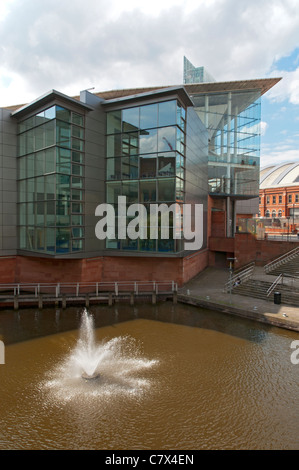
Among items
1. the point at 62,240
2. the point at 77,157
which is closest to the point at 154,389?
the point at 62,240

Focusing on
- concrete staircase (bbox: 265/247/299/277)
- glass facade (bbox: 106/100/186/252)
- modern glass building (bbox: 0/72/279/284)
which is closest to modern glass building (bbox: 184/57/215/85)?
modern glass building (bbox: 0/72/279/284)

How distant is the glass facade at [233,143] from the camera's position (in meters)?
34.1

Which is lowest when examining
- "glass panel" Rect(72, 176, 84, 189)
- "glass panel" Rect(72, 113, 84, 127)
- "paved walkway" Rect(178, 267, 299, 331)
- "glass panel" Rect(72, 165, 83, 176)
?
"paved walkway" Rect(178, 267, 299, 331)

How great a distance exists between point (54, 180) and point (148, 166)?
6.72m

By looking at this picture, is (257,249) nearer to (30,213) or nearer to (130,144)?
(130,144)

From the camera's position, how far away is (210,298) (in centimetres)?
1997

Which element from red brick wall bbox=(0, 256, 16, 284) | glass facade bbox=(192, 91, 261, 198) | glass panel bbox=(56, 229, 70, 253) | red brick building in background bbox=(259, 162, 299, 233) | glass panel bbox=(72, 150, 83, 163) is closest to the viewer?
glass panel bbox=(56, 229, 70, 253)

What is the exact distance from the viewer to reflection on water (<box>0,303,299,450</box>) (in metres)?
7.98

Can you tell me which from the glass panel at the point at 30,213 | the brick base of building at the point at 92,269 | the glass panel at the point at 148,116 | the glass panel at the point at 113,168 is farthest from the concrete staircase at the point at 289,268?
the glass panel at the point at 30,213

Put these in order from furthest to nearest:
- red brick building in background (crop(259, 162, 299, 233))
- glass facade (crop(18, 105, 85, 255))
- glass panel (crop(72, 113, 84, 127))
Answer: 1. red brick building in background (crop(259, 162, 299, 233))
2. glass panel (crop(72, 113, 84, 127))
3. glass facade (crop(18, 105, 85, 255))

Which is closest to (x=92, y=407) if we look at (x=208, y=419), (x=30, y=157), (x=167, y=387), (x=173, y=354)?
(x=167, y=387)

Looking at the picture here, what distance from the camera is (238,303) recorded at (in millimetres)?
18719

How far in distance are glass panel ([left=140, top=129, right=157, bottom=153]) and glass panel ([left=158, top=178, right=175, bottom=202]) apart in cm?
239

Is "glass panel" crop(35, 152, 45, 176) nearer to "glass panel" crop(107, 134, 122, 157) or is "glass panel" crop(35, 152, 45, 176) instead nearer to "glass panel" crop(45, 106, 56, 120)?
"glass panel" crop(45, 106, 56, 120)
